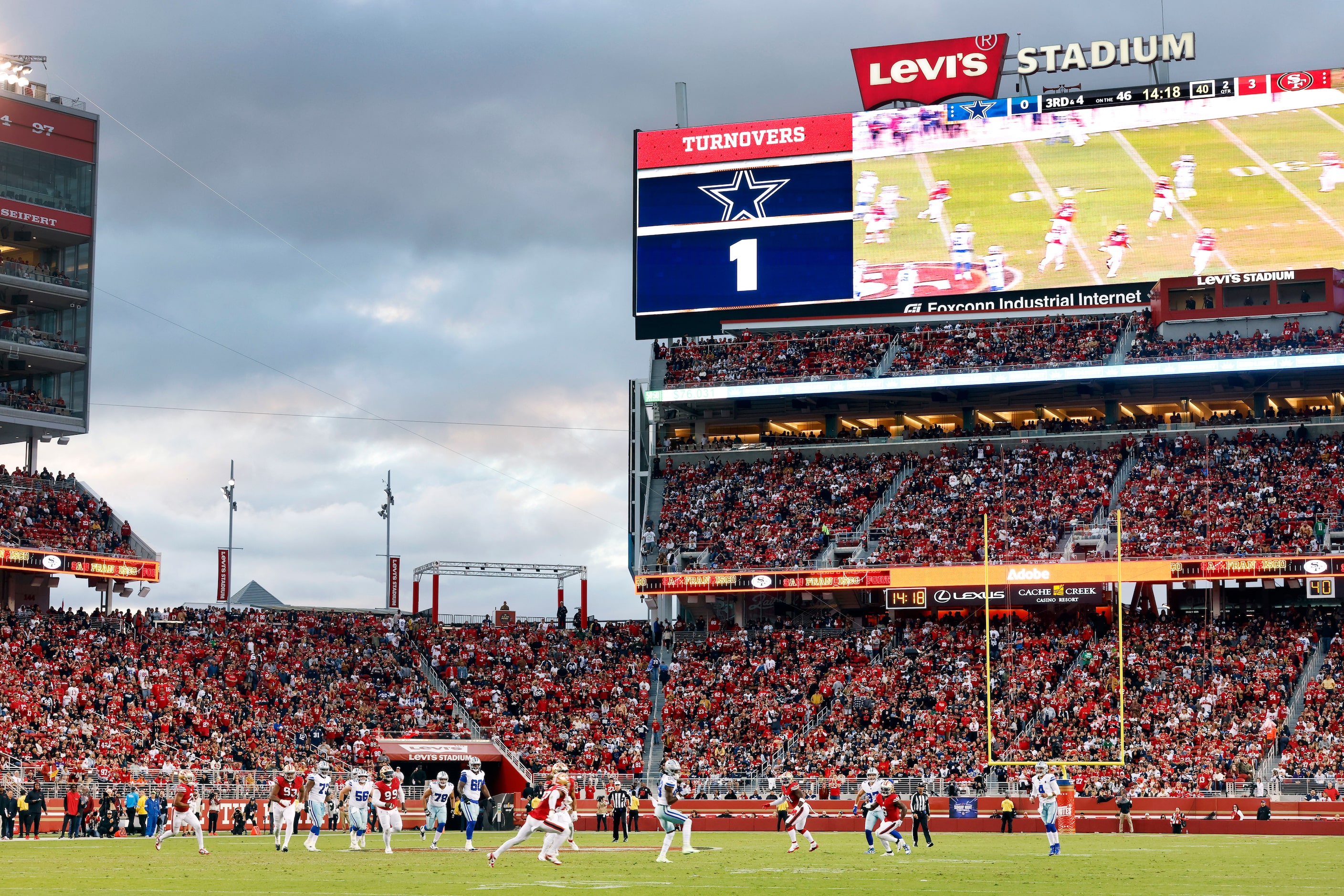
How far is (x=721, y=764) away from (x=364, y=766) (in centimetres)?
977

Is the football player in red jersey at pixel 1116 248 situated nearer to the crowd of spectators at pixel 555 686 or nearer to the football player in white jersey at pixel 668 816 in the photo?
the crowd of spectators at pixel 555 686

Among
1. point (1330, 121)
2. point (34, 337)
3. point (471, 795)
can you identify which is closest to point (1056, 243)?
point (1330, 121)

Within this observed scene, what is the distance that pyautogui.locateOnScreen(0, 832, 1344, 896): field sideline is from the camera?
60.7 ft

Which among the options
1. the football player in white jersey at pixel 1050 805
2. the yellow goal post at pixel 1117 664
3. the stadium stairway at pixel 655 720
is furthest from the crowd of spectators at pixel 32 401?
the football player in white jersey at pixel 1050 805

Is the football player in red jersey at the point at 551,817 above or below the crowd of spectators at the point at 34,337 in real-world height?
below

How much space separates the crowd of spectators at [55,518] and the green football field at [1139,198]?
26704 mm

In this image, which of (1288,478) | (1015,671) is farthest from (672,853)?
(1288,478)

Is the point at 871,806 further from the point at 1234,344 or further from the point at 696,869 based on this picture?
the point at 1234,344

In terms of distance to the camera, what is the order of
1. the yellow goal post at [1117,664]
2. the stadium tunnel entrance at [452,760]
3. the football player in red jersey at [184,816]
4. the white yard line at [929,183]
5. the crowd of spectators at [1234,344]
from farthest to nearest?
1. the white yard line at [929,183]
2. the crowd of spectators at [1234,344]
3. the stadium tunnel entrance at [452,760]
4. the yellow goal post at [1117,664]
5. the football player in red jersey at [184,816]

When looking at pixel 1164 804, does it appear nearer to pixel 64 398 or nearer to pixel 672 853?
pixel 672 853

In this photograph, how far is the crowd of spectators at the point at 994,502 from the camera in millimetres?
49438

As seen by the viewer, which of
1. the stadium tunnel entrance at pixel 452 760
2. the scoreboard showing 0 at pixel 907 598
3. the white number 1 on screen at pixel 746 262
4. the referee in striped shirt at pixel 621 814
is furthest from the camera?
the white number 1 on screen at pixel 746 262

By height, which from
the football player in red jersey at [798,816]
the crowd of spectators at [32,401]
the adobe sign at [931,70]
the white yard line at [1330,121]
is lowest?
the football player in red jersey at [798,816]

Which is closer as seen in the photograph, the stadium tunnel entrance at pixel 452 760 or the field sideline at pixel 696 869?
the field sideline at pixel 696 869
